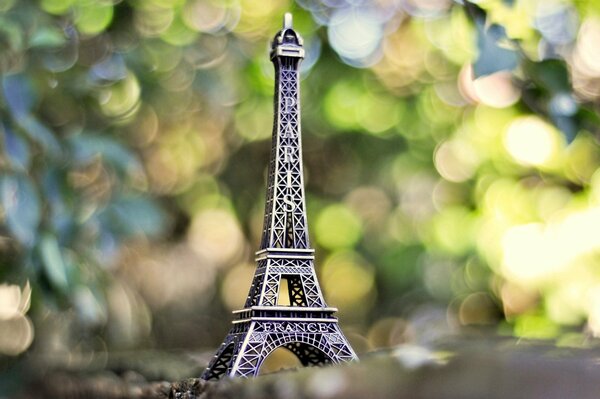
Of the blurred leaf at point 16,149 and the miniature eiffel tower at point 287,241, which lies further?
the blurred leaf at point 16,149

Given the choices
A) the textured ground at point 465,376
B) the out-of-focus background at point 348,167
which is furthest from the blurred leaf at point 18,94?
the textured ground at point 465,376

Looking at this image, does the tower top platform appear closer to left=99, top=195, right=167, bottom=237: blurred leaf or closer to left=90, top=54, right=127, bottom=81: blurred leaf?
left=99, top=195, right=167, bottom=237: blurred leaf

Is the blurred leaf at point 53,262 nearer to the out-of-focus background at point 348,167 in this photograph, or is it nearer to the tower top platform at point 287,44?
the tower top platform at point 287,44

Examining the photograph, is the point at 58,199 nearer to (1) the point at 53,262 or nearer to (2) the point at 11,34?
(1) the point at 53,262

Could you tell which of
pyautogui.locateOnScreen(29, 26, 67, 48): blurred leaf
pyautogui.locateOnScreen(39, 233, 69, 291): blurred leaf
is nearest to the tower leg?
pyautogui.locateOnScreen(39, 233, 69, 291): blurred leaf

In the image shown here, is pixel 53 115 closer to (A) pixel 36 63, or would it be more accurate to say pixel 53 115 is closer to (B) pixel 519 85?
(A) pixel 36 63
